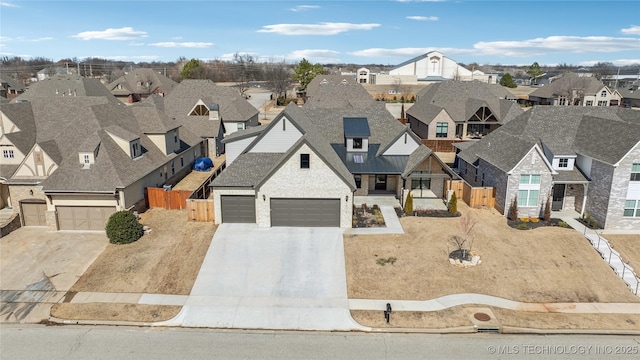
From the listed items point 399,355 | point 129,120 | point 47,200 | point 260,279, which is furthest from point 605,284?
point 129,120

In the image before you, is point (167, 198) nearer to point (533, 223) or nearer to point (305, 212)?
point (305, 212)

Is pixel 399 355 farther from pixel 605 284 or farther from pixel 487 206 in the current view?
pixel 487 206

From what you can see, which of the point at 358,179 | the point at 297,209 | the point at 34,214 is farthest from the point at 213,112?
the point at 297,209

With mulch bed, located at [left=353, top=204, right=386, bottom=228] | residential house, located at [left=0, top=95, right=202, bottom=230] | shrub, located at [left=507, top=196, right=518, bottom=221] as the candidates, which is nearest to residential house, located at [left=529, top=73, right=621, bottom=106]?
shrub, located at [left=507, top=196, right=518, bottom=221]

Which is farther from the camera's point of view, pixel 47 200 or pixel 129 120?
pixel 129 120

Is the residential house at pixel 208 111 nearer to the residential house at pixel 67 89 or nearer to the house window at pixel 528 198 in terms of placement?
the residential house at pixel 67 89

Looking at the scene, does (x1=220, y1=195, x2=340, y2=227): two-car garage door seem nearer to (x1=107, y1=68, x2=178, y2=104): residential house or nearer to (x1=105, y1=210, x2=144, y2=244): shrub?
(x1=105, y1=210, x2=144, y2=244): shrub

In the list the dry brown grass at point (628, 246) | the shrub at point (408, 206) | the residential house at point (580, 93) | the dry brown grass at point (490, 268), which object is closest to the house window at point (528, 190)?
the dry brown grass at point (490, 268)
